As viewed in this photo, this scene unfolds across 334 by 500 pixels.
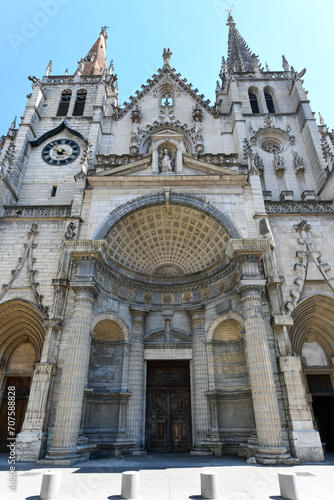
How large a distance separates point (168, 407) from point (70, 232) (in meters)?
8.73

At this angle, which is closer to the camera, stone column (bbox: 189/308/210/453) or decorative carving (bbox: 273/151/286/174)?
stone column (bbox: 189/308/210/453)

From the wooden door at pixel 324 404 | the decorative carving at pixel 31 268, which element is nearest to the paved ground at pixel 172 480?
the wooden door at pixel 324 404

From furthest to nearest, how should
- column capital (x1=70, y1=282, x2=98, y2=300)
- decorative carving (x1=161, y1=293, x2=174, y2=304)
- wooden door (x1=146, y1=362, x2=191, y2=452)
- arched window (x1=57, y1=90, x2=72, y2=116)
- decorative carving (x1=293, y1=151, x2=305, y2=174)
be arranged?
arched window (x1=57, y1=90, x2=72, y2=116) < decorative carving (x1=293, y1=151, x2=305, y2=174) < decorative carving (x1=161, y1=293, x2=174, y2=304) < wooden door (x1=146, y1=362, x2=191, y2=452) < column capital (x1=70, y1=282, x2=98, y2=300)

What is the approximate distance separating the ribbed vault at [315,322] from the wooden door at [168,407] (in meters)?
A: 5.02

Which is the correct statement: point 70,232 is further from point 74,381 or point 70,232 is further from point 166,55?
point 166,55

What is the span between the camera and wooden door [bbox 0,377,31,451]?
12570 mm

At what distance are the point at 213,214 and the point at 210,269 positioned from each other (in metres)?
2.60

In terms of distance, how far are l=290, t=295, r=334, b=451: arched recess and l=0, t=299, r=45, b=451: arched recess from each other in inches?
418

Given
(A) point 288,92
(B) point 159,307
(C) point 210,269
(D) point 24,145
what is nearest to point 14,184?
(D) point 24,145

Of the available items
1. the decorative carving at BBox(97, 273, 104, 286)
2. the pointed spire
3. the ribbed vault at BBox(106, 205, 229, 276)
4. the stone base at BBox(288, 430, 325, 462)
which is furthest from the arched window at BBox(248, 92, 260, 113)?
the stone base at BBox(288, 430, 325, 462)

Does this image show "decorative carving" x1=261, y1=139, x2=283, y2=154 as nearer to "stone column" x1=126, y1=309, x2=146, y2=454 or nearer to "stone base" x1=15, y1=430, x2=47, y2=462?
"stone column" x1=126, y1=309, x2=146, y2=454

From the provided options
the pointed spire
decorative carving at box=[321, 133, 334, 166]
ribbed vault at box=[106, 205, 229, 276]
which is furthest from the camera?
the pointed spire

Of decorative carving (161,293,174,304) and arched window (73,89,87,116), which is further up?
arched window (73,89,87,116)

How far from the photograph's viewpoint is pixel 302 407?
984 cm
